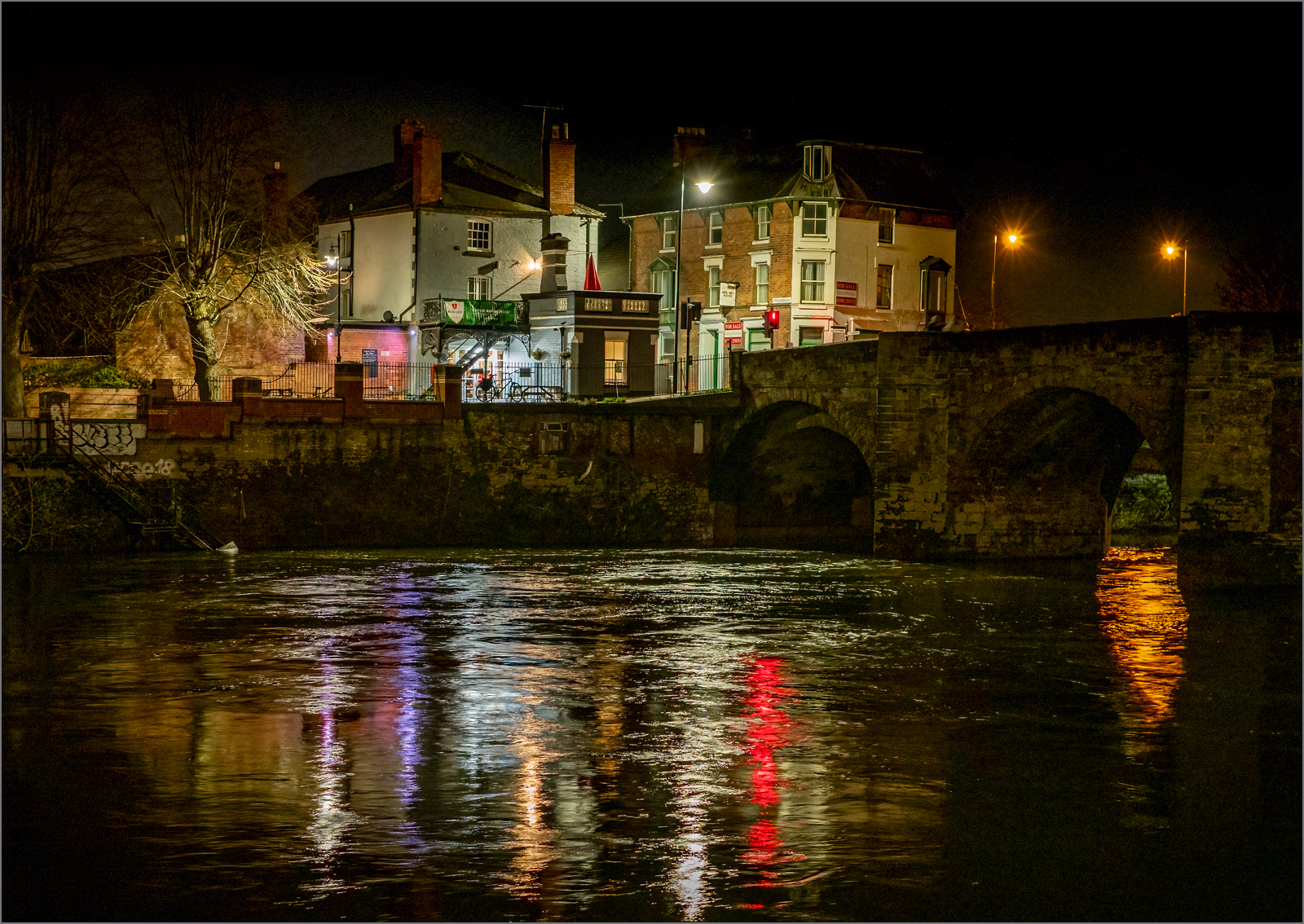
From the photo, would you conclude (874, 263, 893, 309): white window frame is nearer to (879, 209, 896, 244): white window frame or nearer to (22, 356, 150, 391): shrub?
(879, 209, 896, 244): white window frame

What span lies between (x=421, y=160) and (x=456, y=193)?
235 cm

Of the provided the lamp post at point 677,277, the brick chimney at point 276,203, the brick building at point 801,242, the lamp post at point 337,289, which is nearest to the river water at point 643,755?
the lamp post at point 677,277

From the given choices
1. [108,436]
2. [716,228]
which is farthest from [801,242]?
[108,436]

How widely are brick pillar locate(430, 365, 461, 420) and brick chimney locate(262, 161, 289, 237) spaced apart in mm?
8781

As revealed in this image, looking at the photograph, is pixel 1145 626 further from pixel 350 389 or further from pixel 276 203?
pixel 276 203

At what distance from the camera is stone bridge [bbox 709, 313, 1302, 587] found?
2842cm

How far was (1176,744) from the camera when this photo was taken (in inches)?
646

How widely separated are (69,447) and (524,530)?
1079 centimetres

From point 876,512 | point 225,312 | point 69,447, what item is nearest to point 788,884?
point 876,512

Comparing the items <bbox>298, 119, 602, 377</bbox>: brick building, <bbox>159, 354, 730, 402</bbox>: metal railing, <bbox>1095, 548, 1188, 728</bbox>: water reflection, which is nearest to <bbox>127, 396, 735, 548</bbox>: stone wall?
<bbox>159, 354, 730, 402</bbox>: metal railing

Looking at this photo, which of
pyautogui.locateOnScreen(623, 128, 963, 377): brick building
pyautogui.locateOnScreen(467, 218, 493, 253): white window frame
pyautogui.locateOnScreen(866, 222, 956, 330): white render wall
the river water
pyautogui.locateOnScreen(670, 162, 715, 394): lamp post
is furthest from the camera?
pyautogui.locateOnScreen(866, 222, 956, 330): white render wall

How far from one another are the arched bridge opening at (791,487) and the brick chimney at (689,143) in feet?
71.3

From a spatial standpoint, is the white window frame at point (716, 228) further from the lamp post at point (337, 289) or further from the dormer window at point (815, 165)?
the lamp post at point (337, 289)

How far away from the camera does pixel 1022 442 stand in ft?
111
